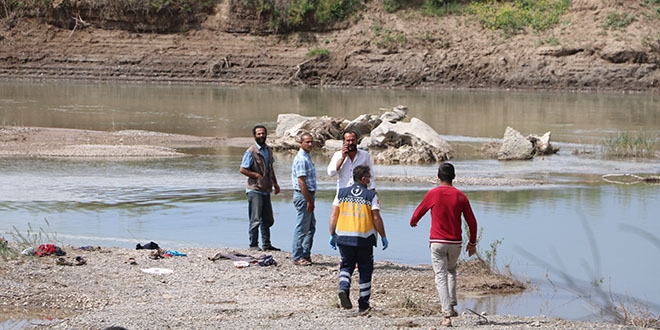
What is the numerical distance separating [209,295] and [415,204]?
8174mm

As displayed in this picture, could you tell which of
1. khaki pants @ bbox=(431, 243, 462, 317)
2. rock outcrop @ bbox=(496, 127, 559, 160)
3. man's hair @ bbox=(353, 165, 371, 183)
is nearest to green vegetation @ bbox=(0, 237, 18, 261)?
man's hair @ bbox=(353, 165, 371, 183)

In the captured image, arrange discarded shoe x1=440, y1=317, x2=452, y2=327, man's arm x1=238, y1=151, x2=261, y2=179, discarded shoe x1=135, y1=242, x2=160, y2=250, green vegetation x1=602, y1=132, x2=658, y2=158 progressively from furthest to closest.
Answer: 1. green vegetation x1=602, y1=132, x2=658, y2=158
2. man's arm x1=238, y1=151, x2=261, y2=179
3. discarded shoe x1=135, y1=242, x2=160, y2=250
4. discarded shoe x1=440, y1=317, x2=452, y2=327

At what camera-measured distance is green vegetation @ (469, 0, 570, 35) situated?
2315 inches

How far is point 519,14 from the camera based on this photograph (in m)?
59.8

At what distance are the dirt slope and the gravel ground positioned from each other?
44712 millimetres

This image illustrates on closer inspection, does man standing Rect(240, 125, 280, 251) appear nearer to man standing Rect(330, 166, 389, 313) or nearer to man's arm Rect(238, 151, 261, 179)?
man's arm Rect(238, 151, 261, 179)

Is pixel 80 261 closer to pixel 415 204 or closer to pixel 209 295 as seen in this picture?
pixel 209 295

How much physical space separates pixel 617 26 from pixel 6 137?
3900 centimetres

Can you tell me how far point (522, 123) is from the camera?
3644 cm

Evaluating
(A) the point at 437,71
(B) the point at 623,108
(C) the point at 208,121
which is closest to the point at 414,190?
(C) the point at 208,121

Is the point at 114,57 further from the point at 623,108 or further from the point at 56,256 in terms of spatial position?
the point at 56,256

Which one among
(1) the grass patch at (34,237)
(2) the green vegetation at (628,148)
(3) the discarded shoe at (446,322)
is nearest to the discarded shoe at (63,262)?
(1) the grass patch at (34,237)

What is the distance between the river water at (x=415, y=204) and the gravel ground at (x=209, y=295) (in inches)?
35.5

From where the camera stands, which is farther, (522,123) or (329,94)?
(329,94)
